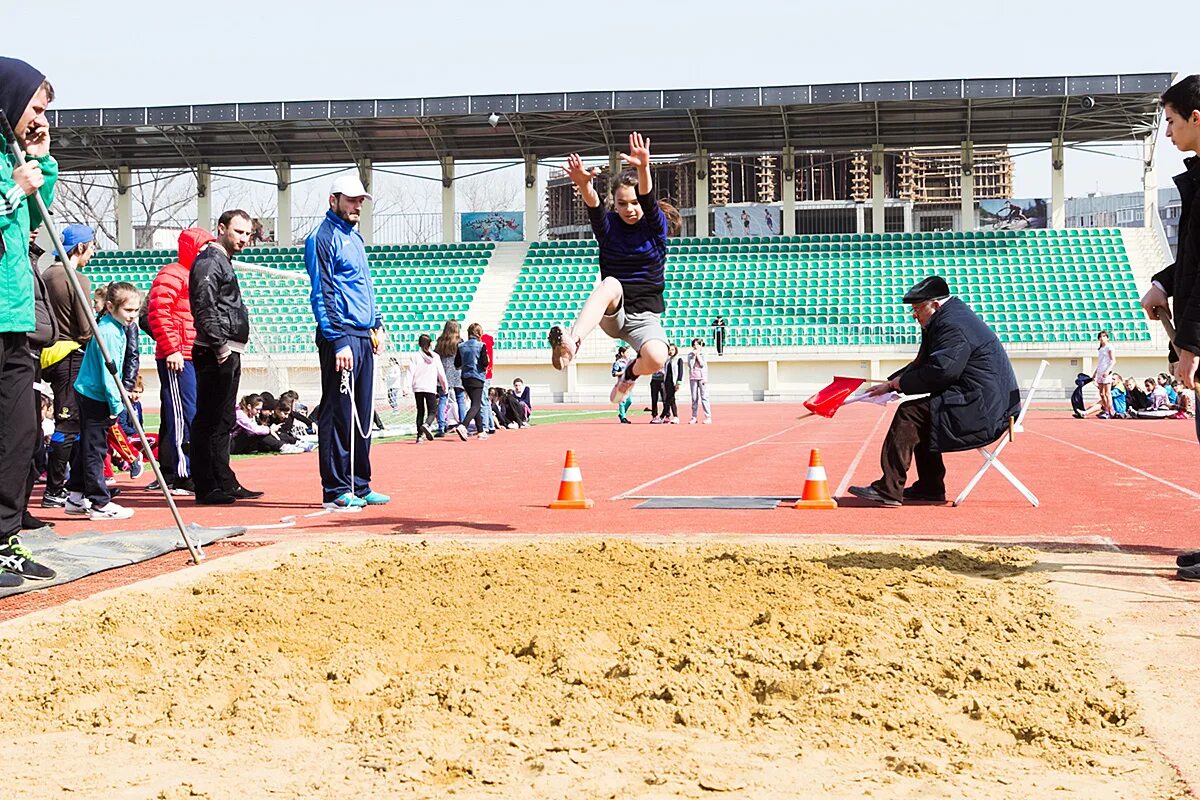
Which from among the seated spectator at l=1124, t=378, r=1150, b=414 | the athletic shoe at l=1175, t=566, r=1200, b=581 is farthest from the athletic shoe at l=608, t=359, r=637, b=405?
the seated spectator at l=1124, t=378, r=1150, b=414

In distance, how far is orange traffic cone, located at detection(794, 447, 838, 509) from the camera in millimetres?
9062

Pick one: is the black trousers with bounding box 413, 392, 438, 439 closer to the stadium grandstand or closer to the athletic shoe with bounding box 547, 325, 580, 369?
the athletic shoe with bounding box 547, 325, 580, 369

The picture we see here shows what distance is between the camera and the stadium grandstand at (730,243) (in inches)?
1576

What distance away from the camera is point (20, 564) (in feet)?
19.1

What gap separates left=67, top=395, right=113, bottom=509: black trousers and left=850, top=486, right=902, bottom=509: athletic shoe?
211 inches

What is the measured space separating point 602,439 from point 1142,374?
24.9m

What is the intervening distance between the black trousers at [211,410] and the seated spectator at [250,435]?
22.8 ft

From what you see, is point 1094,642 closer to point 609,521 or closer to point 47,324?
point 609,521

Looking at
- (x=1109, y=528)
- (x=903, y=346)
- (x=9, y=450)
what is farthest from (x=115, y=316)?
(x=903, y=346)

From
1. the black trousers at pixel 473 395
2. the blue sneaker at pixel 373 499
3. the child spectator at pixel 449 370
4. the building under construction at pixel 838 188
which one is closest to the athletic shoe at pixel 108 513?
the blue sneaker at pixel 373 499

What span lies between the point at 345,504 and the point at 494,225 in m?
47.8

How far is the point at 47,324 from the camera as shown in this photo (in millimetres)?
7172

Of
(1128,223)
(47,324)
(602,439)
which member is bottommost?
(602,439)

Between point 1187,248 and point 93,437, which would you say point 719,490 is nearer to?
point 93,437
